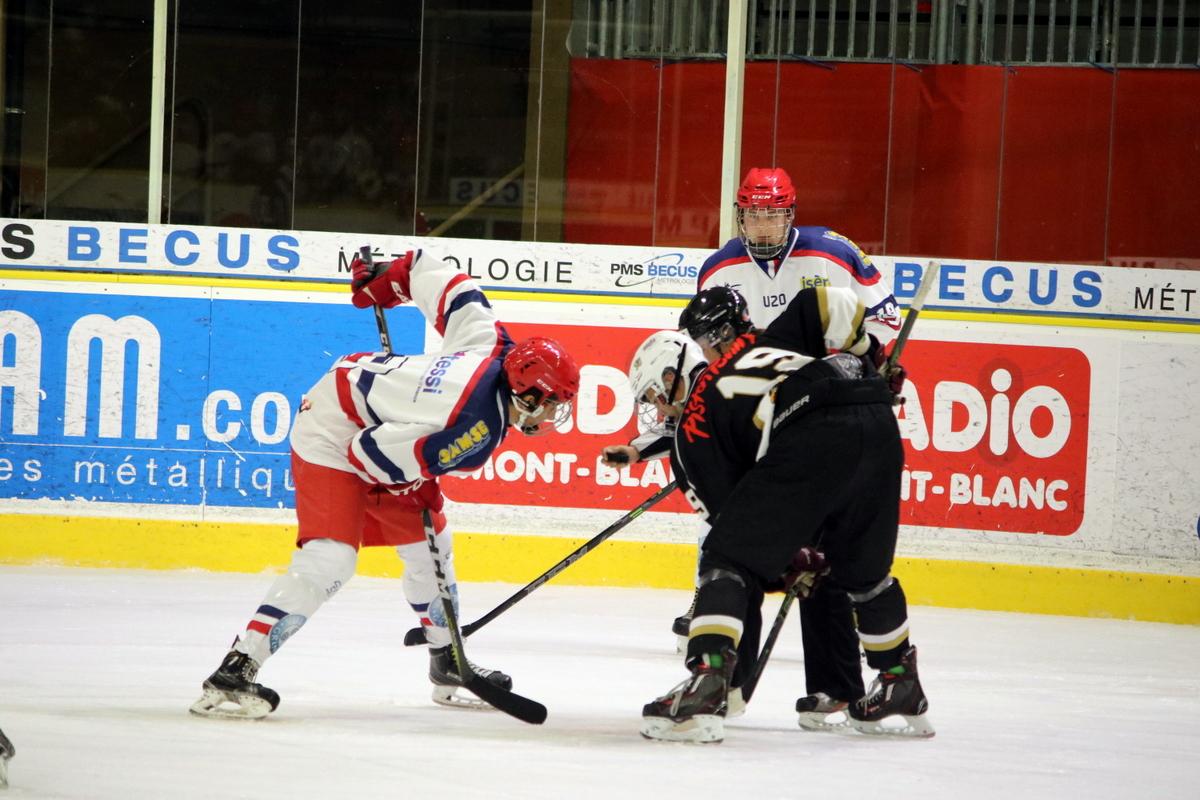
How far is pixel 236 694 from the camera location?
324 cm

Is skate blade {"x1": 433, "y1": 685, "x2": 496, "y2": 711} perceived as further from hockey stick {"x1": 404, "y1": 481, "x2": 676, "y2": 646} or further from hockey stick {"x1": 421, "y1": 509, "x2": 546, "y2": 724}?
hockey stick {"x1": 404, "y1": 481, "x2": 676, "y2": 646}

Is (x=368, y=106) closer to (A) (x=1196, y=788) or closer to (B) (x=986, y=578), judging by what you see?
(B) (x=986, y=578)

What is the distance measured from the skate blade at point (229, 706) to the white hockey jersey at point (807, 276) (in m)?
2.14

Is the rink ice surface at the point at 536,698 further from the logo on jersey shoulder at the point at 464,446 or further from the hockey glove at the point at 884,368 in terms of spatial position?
the hockey glove at the point at 884,368

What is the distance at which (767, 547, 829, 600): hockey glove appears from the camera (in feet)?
11.2

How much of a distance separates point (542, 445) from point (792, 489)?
2.58 metres

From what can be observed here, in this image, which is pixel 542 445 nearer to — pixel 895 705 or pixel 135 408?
pixel 135 408

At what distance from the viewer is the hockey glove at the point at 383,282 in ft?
12.2

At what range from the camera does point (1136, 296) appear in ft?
18.1

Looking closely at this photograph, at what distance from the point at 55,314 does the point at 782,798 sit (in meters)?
3.81

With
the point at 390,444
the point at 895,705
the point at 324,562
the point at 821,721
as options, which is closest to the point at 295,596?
the point at 324,562

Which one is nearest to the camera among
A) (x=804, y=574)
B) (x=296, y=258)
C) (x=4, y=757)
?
(x=4, y=757)

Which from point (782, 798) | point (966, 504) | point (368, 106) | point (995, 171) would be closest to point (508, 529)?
point (966, 504)

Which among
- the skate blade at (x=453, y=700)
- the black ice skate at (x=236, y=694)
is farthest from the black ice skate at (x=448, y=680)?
the black ice skate at (x=236, y=694)
